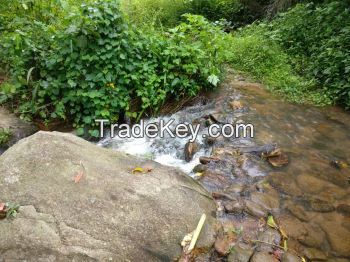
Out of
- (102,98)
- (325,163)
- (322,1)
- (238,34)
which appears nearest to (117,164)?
(102,98)

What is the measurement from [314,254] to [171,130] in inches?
106

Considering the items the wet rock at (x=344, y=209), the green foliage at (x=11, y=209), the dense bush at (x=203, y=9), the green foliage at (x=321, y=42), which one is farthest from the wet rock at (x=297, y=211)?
the dense bush at (x=203, y=9)

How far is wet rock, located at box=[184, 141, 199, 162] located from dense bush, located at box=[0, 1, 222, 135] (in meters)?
0.93

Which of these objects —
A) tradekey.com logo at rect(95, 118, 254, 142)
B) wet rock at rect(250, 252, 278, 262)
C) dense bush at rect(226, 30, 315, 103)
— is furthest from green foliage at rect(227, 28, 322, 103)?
wet rock at rect(250, 252, 278, 262)

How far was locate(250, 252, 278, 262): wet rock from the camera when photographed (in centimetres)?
285

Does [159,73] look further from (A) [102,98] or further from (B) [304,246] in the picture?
(B) [304,246]

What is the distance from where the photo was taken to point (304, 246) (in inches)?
123

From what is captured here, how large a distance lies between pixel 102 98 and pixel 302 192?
2806mm

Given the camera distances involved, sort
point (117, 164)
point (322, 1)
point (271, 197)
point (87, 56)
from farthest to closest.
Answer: point (322, 1) → point (87, 56) → point (271, 197) → point (117, 164)

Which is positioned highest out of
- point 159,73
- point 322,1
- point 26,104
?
point 322,1

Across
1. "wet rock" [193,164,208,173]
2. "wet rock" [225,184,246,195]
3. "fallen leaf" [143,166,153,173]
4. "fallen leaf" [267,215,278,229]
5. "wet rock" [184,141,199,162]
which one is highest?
"fallen leaf" [143,166,153,173]

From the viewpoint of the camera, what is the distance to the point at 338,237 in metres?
3.26

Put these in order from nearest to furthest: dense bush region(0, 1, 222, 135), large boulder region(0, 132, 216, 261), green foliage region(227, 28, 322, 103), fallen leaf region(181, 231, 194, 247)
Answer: large boulder region(0, 132, 216, 261), fallen leaf region(181, 231, 194, 247), dense bush region(0, 1, 222, 135), green foliage region(227, 28, 322, 103)

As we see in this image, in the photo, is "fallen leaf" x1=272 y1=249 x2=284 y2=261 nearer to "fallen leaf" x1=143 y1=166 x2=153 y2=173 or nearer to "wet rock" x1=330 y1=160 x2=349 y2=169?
"fallen leaf" x1=143 y1=166 x2=153 y2=173
